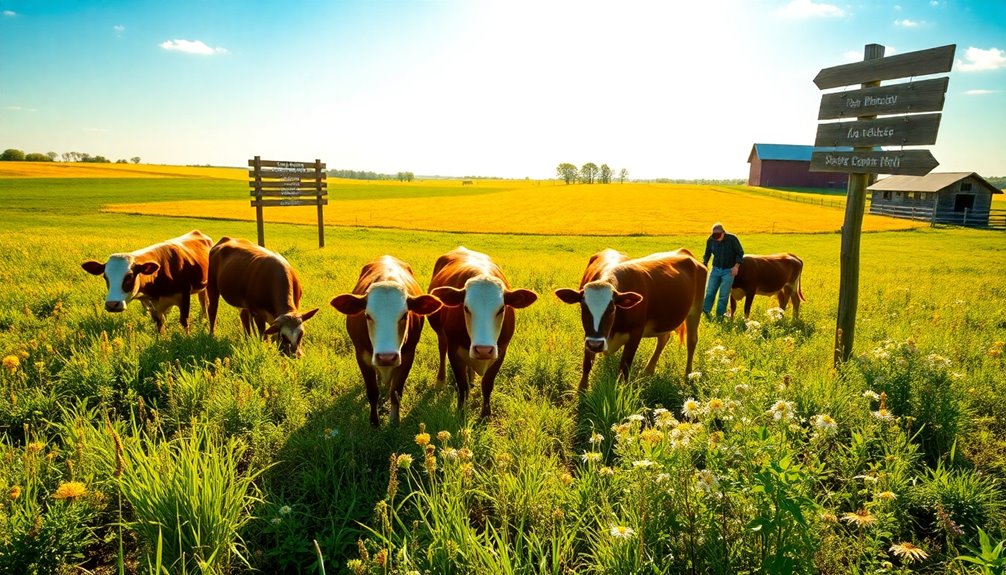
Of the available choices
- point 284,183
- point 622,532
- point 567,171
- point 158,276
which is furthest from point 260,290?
point 567,171

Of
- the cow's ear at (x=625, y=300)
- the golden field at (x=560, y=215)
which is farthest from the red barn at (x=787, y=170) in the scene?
the cow's ear at (x=625, y=300)

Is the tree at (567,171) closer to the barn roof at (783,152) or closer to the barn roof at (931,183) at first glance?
the barn roof at (783,152)

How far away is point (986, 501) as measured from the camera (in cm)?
364

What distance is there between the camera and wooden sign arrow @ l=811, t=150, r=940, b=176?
17.9 feet

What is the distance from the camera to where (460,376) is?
5.32 metres

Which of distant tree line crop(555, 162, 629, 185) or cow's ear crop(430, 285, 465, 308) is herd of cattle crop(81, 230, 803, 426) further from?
distant tree line crop(555, 162, 629, 185)

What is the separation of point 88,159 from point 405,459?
13882 cm

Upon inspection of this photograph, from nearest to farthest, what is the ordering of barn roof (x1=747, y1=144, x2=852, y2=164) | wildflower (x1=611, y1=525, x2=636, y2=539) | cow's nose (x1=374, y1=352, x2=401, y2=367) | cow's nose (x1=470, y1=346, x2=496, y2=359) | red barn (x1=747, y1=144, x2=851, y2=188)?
1. wildflower (x1=611, y1=525, x2=636, y2=539)
2. cow's nose (x1=374, y1=352, x2=401, y2=367)
3. cow's nose (x1=470, y1=346, x2=496, y2=359)
4. red barn (x1=747, y1=144, x2=851, y2=188)
5. barn roof (x1=747, y1=144, x2=852, y2=164)

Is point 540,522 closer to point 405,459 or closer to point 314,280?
point 405,459

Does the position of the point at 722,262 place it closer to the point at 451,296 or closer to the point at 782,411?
the point at 451,296

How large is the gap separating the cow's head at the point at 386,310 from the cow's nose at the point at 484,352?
23.1 inches

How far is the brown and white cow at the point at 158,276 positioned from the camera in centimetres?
712

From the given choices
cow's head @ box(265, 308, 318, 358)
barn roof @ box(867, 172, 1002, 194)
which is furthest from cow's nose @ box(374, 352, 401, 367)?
barn roof @ box(867, 172, 1002, 194)

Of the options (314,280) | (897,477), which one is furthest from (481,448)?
(314,280)
